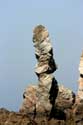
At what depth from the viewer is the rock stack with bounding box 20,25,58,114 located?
217ft

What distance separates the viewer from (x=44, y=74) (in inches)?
2628

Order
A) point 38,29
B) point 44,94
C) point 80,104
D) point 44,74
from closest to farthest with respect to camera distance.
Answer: point 80,104, point 44,94, point 44,74, point 38,29

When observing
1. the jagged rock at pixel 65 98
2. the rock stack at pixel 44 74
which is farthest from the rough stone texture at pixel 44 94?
the jagged rock at pixel 65 98

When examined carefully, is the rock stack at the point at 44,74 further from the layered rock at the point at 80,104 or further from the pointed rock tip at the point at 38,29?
the layered rock at the point at 80,104

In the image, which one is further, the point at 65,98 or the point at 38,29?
the point at 65,98

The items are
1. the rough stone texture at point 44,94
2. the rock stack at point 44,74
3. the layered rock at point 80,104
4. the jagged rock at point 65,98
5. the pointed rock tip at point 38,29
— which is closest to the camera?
the layered rock at point 80,104

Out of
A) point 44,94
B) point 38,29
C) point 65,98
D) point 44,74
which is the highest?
point 38,29

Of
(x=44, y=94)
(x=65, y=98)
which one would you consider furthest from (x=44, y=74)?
(x=65, y=98)

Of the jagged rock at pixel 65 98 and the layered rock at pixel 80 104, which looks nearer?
the layered rock at pixel 80 104

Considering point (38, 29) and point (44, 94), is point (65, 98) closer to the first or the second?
point (44, 94)

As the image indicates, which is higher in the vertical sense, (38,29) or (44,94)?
(38,29)

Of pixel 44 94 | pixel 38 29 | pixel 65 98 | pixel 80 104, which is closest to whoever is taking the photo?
pixel 80 104

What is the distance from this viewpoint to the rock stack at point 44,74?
66.2 metres

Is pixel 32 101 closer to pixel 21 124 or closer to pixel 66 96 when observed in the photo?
pixel 66 96
